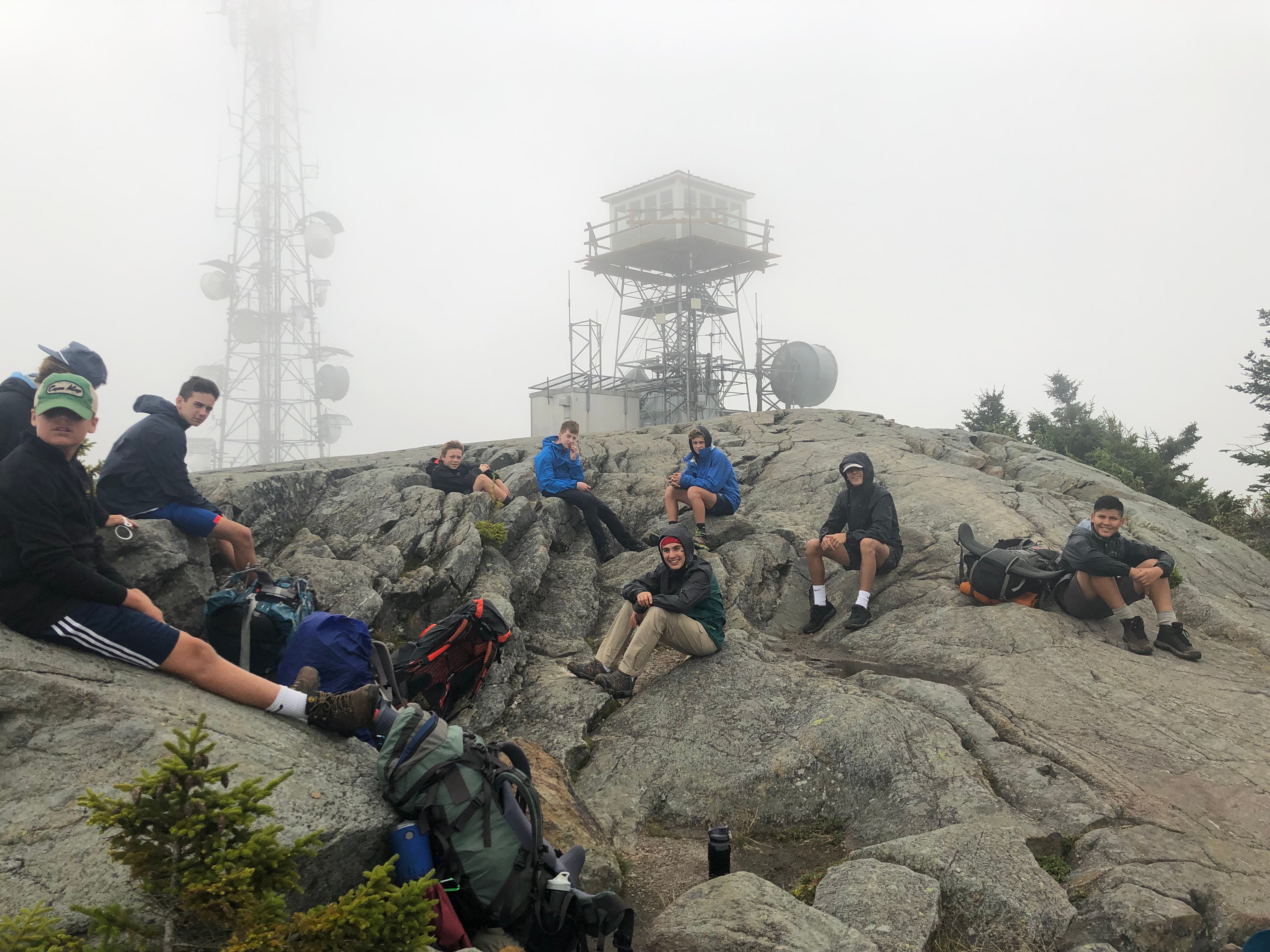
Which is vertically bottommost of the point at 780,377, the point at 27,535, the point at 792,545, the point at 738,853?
the point at 738,853

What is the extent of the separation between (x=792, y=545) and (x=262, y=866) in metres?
12.2

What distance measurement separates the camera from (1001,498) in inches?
650

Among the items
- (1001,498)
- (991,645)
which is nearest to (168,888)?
(991,645)

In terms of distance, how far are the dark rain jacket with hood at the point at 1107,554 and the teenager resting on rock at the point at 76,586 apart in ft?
31.8

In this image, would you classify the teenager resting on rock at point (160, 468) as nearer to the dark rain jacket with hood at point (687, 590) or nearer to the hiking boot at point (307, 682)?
the hiking boot at point (307, 682)

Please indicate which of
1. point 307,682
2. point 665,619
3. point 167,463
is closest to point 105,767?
point 307,682

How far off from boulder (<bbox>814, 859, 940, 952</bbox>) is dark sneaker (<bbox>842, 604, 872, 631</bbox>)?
245 inches

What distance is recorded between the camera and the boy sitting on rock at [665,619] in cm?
1053

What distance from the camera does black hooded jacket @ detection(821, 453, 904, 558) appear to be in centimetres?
1328

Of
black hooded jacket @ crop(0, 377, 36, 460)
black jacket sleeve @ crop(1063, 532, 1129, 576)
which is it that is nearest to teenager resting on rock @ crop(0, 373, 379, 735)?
black hooded jacket @ crop(0, 377, 36, 460)

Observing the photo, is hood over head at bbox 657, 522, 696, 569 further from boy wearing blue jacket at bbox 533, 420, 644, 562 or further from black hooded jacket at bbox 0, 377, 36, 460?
black hooded jacket at bbox 0, 377, 36, 460

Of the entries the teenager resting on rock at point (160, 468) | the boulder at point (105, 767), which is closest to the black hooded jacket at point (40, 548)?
the boulder at point (105, 767)

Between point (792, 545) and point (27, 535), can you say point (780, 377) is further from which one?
point (27, 535)

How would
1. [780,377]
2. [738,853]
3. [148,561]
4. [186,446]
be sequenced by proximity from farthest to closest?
1. [780,377]
2. [186,446]
3. [148,561]
4. [738,853]
